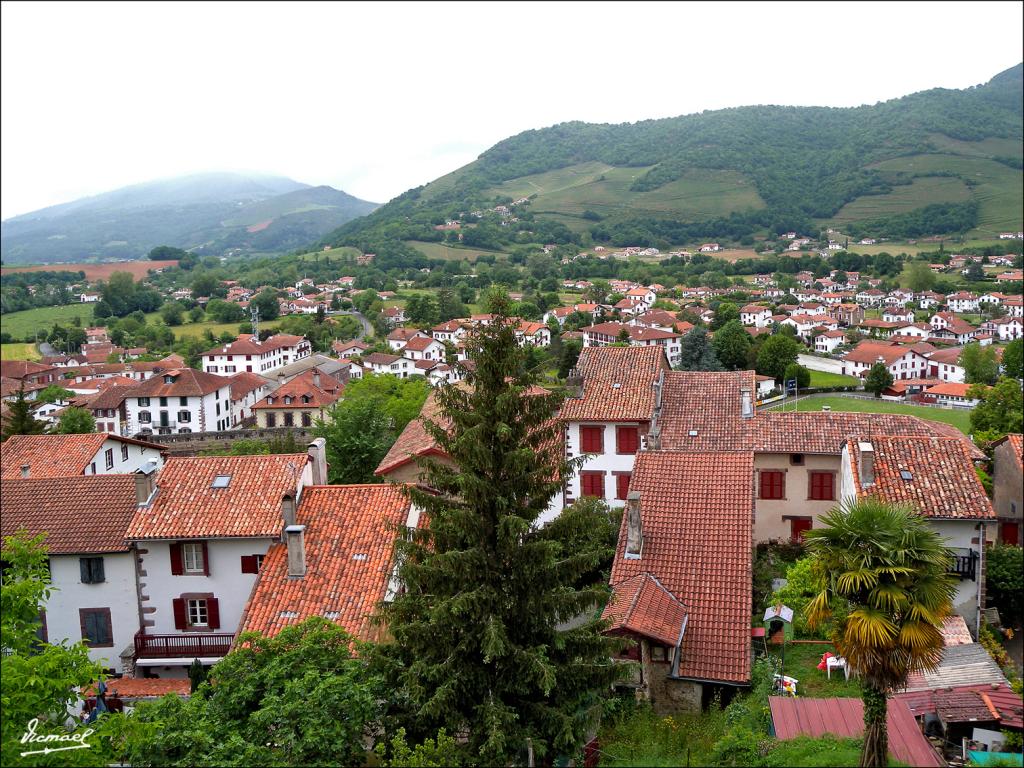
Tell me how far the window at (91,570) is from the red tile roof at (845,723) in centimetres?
1908

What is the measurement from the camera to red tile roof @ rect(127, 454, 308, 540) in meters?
24.3

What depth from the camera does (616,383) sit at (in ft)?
116

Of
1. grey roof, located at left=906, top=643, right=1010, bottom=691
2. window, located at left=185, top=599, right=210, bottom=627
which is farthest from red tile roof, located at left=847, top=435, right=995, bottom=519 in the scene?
window, located at left=185, top=599, right=210, bottom=627

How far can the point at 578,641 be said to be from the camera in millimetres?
17219

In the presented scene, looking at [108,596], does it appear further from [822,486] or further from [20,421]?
[20,421]

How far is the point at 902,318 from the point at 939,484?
145m

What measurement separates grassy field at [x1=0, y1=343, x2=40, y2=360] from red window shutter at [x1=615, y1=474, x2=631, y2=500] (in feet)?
427

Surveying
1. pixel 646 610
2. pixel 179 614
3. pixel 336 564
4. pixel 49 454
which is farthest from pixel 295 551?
pixel 49 454

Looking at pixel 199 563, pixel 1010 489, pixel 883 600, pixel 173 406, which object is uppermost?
pixel 883 600

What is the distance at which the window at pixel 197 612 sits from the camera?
2473 centimetres

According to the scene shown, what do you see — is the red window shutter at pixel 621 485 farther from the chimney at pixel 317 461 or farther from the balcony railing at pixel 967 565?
the balcony railing at pixel 967 565

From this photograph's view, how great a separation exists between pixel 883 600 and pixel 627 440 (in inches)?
826

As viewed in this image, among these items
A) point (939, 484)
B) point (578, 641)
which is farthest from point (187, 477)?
point (939, 484)

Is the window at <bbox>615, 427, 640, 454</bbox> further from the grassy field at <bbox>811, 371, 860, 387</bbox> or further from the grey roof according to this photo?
the grassy field at <bbox>811, 371, 860, 387</bbox>
